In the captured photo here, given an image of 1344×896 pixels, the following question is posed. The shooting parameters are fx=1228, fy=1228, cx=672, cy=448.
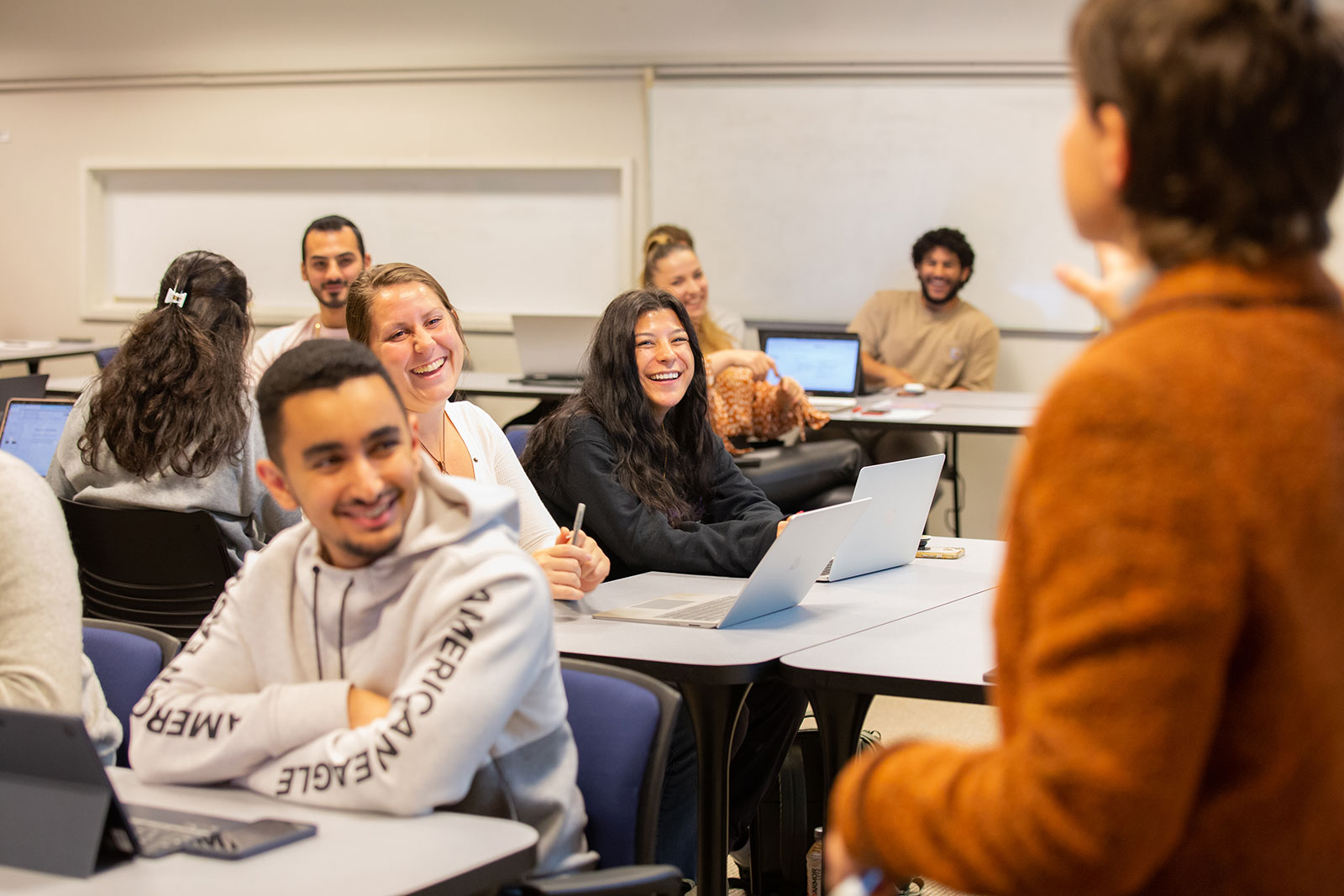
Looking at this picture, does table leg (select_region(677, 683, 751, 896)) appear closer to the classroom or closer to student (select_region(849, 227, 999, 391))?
student (select_region(849, 227, 999, 391))

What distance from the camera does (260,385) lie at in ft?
4.63

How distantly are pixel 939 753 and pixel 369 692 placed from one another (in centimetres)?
73

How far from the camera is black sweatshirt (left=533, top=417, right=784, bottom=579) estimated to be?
2.47m

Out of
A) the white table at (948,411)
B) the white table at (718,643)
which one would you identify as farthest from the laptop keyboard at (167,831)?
the white table at (948,411)

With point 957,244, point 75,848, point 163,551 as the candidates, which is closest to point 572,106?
point 957,244

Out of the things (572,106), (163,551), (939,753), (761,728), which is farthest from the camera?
(572,106)

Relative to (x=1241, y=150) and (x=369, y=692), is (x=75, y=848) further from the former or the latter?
(x=1241, y=150)

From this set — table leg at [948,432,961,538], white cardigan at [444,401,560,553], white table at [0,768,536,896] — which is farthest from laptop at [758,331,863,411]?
white table at [0,768,536,896]

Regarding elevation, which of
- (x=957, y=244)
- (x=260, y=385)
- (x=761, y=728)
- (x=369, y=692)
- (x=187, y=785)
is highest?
(x=957, y=244)

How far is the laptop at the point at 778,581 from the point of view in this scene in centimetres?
192

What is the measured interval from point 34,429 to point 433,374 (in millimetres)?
1406

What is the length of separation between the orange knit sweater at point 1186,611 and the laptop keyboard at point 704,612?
131cm

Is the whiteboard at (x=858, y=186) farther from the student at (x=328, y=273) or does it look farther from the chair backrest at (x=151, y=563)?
the chair backrest at (x=151, y=563)

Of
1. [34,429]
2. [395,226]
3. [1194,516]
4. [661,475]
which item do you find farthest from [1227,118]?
[395,226]
